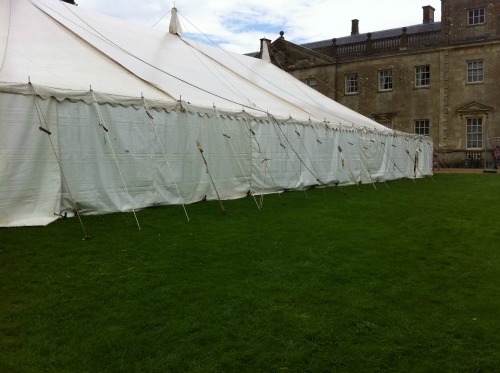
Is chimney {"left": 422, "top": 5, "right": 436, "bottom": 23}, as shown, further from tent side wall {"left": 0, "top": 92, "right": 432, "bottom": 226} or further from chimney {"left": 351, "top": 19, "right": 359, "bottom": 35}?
tent side wall {"left": 0, "top": 92, "right": 432, "bottom": 226}

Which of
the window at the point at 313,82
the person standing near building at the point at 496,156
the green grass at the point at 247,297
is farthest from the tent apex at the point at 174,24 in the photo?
the window at the point at 313,82

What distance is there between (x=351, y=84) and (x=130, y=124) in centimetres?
2342

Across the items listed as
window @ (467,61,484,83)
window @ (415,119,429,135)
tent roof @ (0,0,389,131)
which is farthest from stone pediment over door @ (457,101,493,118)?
tent roof @ (0,0,389,131)

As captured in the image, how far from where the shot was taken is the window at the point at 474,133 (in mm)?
24036

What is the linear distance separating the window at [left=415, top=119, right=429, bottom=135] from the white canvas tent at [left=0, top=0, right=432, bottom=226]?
50.1ft

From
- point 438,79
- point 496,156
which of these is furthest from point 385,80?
point 496,156

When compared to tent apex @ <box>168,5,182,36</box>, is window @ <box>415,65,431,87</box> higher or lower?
higher

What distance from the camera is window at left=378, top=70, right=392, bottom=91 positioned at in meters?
26.8

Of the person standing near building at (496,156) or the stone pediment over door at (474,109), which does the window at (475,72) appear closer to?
the stone pediment over door at (474,109)

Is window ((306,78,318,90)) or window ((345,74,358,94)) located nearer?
window ((345,74,358,94))

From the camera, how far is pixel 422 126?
25.9 metres

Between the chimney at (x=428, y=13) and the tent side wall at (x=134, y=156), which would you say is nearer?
the tent side wall at (x=134, y=156)

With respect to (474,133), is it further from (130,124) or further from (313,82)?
(130,124)

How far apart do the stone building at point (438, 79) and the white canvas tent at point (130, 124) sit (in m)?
15.0
